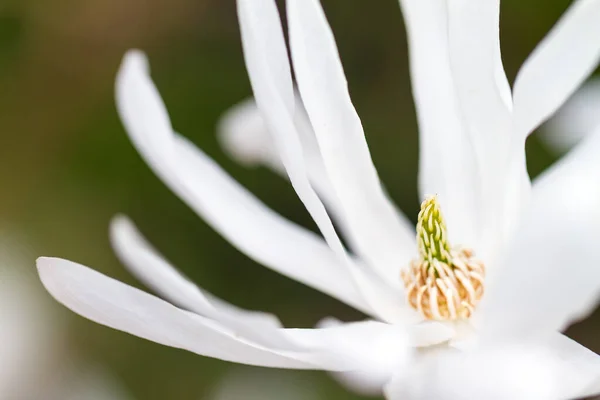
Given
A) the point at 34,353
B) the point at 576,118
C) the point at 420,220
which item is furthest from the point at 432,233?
the point at 34,353

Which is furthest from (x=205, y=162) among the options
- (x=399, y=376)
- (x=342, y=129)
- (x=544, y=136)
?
(x=544, y=136)

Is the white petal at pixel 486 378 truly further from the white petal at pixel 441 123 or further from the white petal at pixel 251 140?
the white petal at pixel 251 140

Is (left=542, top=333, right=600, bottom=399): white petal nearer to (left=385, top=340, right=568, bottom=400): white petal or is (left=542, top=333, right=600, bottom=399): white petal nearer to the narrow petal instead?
(left=385, top=340, right=568, bottom=400): white petal

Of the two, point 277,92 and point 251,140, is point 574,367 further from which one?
point 251,140

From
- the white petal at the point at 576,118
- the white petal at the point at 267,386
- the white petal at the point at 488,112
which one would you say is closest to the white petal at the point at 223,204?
the white petal at the point at 488,112

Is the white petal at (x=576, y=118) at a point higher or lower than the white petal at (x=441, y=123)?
higher

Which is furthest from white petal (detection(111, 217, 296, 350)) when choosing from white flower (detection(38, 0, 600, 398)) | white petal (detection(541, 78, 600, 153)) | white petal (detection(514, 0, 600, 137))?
white petal (detection(541, 78, 600, 153))

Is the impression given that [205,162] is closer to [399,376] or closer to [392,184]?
[399,376]
